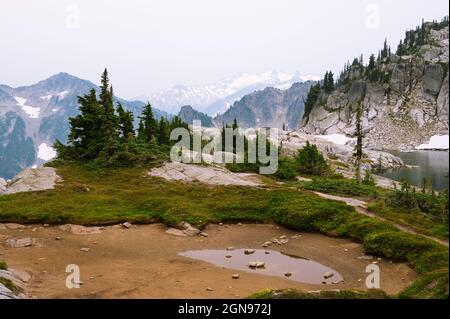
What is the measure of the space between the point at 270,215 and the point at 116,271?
52.3 feet

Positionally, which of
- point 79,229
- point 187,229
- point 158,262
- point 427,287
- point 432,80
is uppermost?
point 432,80

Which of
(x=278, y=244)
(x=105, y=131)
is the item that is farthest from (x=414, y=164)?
(x=278, y=244)

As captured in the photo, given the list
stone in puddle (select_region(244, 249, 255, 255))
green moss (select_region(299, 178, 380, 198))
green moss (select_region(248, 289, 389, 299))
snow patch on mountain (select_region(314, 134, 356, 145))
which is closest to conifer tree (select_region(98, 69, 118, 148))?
green moss (select_region(299, 178, 380, 198))

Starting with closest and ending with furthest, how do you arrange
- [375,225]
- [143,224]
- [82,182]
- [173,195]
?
[375,225] < [143,224] < [173,195] < [82,182]

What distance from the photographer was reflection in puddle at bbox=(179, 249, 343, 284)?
81.7ft

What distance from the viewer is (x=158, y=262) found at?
1096 inches

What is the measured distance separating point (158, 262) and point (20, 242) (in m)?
11.9

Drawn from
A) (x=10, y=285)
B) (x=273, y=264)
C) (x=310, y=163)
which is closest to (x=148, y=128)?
(x=310, y=163)

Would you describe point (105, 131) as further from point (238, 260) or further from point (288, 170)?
point (238, 260)

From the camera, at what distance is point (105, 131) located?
61812mm

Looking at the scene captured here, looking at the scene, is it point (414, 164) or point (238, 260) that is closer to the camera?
point (238, 260)

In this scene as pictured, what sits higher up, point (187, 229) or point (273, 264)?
point (187, 229)

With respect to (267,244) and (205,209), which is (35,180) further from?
(267,244)

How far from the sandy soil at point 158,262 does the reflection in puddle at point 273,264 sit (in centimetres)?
75
